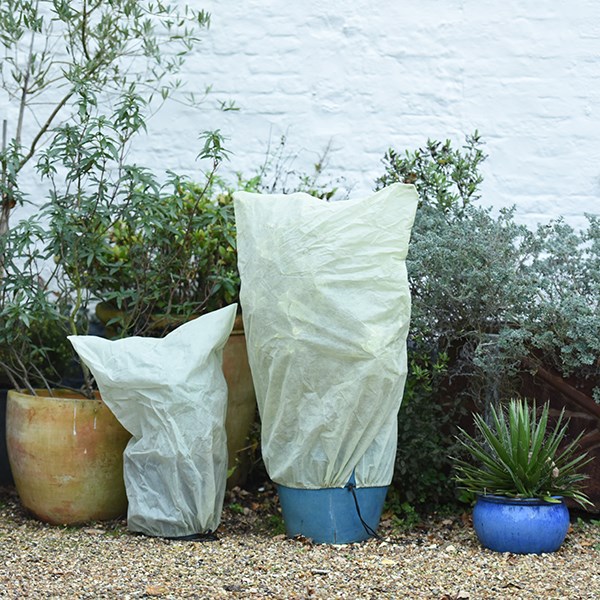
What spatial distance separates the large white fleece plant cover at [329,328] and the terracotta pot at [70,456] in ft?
2.45

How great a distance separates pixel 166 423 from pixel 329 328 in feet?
2.50

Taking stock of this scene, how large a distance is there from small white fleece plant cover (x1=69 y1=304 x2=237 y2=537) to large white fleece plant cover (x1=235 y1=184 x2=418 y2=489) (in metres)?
0.26

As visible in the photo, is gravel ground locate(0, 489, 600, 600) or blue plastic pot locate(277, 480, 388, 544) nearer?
gravel ground locate(0, 489, 600, 600)

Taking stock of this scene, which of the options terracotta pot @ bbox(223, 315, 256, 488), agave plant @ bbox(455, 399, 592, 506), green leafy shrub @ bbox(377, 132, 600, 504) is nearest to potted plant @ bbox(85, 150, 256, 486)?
terracotta pot @ bbox(223, 315, 256, 488)

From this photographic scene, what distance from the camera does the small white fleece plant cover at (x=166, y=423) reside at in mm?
3936

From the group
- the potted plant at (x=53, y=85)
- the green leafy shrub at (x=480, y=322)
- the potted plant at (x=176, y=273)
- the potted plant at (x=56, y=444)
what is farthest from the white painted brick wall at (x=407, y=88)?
the potted plant at (x=56, y=444)

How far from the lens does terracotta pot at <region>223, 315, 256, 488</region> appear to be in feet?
14.8

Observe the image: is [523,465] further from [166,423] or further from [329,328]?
[166,423]

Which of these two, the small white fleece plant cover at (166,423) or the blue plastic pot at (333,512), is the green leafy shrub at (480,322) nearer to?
the blue plastic pot at (333,512)

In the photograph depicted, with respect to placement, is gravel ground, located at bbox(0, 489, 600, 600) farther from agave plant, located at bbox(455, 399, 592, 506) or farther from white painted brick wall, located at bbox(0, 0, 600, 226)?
white painted brick wall, located at bbox(0, 0, 600, 226)

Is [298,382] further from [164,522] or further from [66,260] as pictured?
[66,260]

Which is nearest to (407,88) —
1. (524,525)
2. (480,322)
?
(480,322)

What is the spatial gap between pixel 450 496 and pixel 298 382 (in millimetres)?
1054

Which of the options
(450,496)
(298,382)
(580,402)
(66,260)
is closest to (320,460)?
(298,382)
